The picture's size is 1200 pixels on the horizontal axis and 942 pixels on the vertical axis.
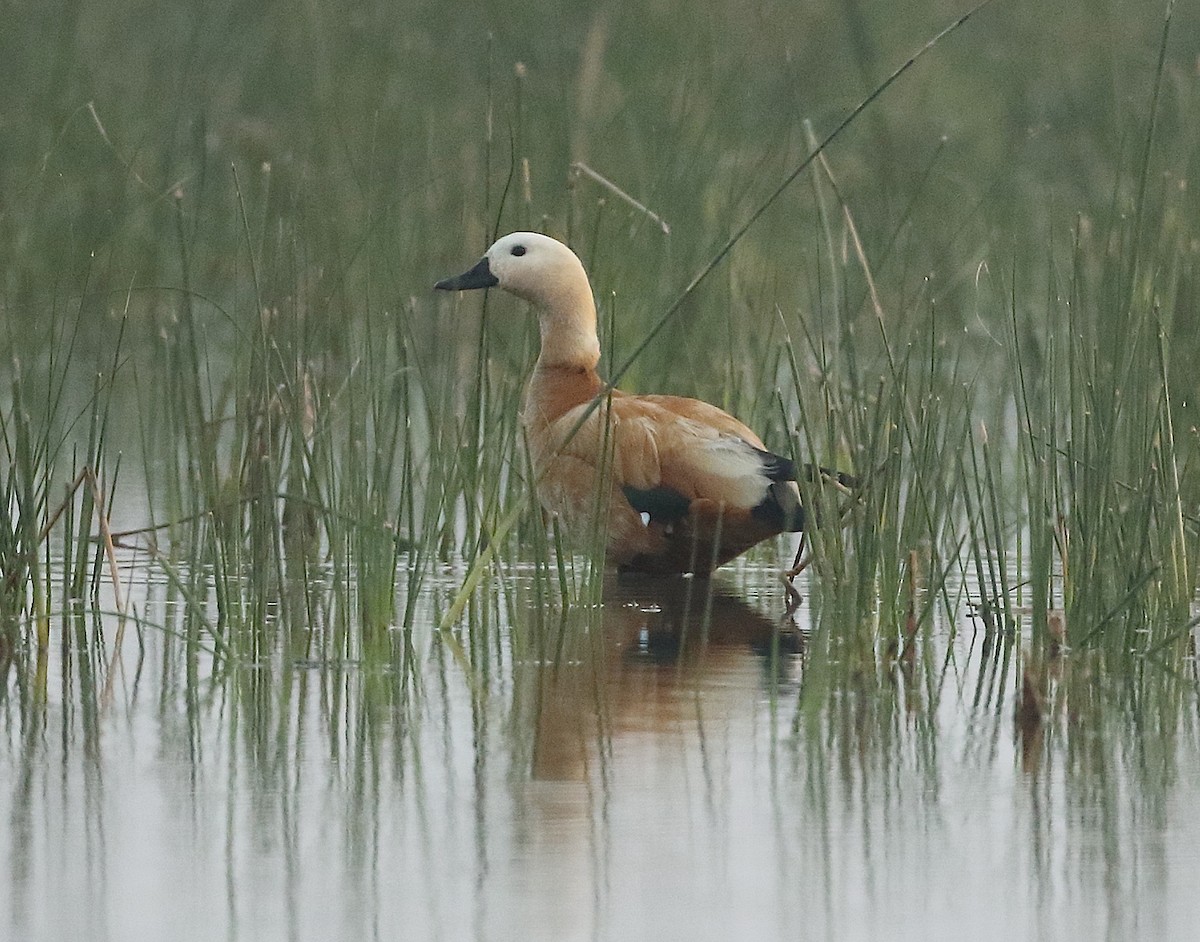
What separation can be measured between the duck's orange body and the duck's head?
0.22 feet

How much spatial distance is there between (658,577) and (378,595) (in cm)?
177

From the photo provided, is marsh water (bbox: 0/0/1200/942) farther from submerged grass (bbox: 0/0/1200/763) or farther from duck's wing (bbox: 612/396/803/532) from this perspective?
duck's wing (bbox: 612/396/803/532)

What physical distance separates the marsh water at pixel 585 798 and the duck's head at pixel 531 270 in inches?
77.5

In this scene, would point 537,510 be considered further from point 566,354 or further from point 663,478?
point 566,354

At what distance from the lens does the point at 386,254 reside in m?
5.47

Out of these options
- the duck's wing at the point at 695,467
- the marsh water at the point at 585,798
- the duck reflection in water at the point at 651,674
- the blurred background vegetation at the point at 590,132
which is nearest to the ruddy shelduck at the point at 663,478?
the duck's wing at the point at 695,467

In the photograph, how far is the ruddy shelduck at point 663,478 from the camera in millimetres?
6105

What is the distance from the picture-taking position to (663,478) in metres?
6.26

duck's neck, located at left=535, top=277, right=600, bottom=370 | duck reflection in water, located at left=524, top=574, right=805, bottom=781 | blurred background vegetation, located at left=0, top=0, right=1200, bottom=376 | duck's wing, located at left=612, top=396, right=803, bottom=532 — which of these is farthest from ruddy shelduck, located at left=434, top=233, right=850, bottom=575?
blurred background vegetation, located at left=0, top=0, right=1200, bottom=376

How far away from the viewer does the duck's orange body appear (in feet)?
20.0

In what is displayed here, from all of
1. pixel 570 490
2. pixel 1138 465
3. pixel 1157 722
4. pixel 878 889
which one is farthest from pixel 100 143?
pixel 878 889

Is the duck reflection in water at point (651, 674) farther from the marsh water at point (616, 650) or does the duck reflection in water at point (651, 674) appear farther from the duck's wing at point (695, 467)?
the duck's wing at point (695, 467)

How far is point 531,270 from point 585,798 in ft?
11.0

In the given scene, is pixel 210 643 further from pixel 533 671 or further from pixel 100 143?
pixel 100 143
